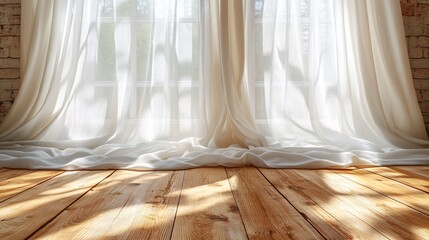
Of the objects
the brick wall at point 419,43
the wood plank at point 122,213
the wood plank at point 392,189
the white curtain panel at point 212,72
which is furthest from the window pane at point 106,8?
the brick wall at point 419,43

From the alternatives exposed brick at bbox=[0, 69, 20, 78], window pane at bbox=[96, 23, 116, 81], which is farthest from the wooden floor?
exposed brick at bbox=[0, 69, 20, 78]

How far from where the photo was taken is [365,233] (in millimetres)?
1017

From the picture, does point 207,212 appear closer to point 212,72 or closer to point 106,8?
point 212,72


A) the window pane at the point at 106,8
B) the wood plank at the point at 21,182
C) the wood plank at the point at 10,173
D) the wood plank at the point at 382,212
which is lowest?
the wood plank at the point at 382,212

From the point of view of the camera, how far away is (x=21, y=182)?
68.6 inches

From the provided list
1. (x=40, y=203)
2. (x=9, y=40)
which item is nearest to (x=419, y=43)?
(x=40, y=203)

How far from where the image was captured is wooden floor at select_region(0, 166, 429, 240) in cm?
102

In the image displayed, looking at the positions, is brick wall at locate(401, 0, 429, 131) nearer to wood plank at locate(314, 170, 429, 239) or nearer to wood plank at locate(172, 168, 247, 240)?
wood plank at locate(314, 170, 429, 239)

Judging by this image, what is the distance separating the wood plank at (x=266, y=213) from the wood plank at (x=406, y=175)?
1.89 ft

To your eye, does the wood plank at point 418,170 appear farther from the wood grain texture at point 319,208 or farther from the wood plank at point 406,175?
the wood grain texture at point 319,208

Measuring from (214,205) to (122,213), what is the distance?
0.28 m

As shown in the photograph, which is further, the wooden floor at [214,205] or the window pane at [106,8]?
the window pane at [106,8]

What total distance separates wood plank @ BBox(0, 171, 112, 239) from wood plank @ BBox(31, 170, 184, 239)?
0.04 metres

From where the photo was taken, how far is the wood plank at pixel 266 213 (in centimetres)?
101
